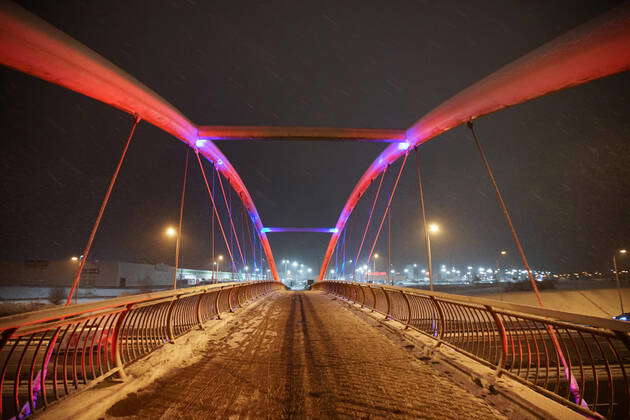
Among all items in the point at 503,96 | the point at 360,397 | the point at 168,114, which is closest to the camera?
the point at 360,397

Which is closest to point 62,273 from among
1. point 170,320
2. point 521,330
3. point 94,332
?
point 170,320

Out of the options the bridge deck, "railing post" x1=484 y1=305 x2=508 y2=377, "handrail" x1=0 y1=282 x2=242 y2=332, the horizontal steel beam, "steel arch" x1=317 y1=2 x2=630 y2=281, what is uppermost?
the horizontal steel beam

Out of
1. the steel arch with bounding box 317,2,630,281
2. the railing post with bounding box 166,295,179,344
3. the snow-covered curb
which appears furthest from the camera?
the railing post with bounding box 166,295,179,344

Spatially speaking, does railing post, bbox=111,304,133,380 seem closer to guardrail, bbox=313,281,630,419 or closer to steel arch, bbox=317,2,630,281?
guardrail, bbox=313,281,630,419

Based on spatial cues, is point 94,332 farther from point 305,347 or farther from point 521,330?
point 521,330

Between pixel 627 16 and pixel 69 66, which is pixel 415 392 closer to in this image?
pixel 627 16

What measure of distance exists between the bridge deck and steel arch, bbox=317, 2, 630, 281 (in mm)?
4863

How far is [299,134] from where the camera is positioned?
11.0 m

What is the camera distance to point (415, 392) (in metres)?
3.68

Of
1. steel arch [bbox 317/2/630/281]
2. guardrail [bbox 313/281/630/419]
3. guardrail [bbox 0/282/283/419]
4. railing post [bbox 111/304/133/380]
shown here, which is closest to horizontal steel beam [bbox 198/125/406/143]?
steel arch [bbox 317/2/630/281]

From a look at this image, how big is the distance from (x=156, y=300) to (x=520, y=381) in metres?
5.12

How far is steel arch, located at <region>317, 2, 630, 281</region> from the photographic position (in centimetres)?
411

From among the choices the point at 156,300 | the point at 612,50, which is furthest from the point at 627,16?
the point at 156,300

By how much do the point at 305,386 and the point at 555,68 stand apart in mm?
6036
